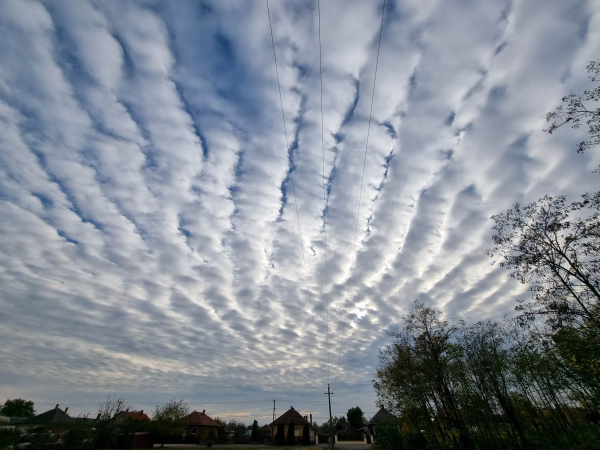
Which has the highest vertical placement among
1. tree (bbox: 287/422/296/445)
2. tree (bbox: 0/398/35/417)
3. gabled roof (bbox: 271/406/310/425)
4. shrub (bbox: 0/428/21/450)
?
tree (bbox: 0/398/35/417)

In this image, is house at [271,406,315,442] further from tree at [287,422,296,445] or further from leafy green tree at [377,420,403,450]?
leafy green tree at [377,420,403,450]

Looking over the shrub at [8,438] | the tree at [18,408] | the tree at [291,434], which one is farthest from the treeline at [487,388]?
the tree at [18,408]

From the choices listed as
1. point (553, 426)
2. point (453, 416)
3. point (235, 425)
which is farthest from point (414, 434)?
point (235, 425)

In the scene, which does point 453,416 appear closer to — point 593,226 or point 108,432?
point 593,226

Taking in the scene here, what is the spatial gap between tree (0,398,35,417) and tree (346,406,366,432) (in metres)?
98.7

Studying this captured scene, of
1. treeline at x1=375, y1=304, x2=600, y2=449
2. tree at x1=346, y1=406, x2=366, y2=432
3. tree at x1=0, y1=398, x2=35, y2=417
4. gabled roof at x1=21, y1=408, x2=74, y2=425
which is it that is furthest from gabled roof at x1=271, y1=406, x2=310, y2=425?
tree at x1=0, y1=398, x2=35, y2=417

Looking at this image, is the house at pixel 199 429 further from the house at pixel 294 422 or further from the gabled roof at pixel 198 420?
the house at pixel 294 422

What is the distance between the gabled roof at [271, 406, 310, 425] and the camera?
57.5 meters

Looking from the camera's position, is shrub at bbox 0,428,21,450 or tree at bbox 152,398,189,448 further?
tree at bbox 152,398,189,448

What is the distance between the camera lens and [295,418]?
58.6 meters

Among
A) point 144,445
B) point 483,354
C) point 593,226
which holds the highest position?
point 593,226

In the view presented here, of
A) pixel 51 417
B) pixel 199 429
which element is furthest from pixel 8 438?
pixel 51 417

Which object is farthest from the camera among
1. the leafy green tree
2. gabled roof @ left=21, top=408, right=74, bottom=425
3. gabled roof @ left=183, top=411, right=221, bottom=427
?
gabled roof @ left=21, top=408, right=74, bottom=425

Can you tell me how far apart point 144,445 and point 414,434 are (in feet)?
130
